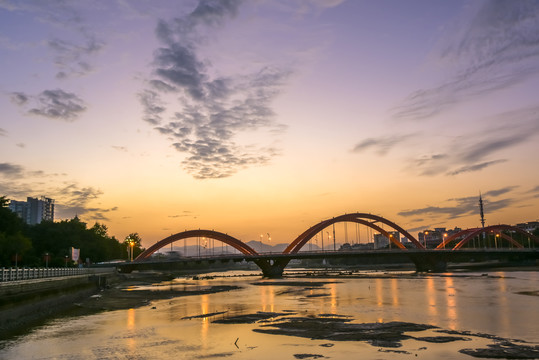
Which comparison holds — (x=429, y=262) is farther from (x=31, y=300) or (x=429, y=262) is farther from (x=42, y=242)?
(x=31, y=300)

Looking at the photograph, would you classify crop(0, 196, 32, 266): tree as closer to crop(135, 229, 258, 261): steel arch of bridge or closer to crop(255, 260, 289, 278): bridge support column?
crop(135, 229, 258, 261): steel arch of bridge

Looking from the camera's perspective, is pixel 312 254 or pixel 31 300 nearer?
pixel 31 300

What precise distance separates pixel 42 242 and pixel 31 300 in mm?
72419

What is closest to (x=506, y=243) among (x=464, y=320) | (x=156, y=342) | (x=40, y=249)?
(x=40, y=249)

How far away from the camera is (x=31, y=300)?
85.8 ft

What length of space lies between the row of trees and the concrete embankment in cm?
2512

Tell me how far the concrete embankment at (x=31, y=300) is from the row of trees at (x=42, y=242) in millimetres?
25122

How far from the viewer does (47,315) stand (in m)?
27.0

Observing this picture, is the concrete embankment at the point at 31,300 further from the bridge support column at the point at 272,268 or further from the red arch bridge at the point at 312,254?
the bridge support column at the point at 272,268

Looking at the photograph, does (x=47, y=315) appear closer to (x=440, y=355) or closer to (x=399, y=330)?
(x=399, y=330)

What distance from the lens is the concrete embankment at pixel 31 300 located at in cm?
2181

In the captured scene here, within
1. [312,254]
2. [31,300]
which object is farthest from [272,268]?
[31,300]

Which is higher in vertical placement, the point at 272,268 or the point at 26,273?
the point at 26,273

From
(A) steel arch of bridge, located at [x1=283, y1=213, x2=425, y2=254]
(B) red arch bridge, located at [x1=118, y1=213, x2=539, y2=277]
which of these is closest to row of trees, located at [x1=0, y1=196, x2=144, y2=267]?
(B) red arch bridge, located at [x1=118, y1=213, x2=539, y2=277]
